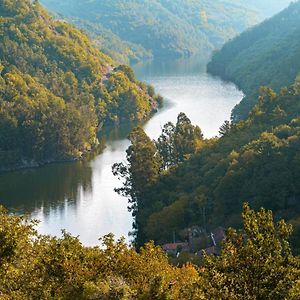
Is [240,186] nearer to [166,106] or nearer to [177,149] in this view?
[177,149]

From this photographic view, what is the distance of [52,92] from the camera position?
132875mm

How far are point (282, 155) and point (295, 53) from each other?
3704 inches

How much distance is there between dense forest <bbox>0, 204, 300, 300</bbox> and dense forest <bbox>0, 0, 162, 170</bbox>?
73919 mm

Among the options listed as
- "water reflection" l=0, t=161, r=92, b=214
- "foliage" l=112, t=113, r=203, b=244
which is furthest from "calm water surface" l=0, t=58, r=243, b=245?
"foliage" l=112, t=113, r=203, b=244

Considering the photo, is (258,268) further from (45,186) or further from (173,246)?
(45,186)

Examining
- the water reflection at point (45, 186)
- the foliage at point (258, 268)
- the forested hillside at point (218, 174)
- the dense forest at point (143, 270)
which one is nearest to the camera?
the foliage at point (258, 268)

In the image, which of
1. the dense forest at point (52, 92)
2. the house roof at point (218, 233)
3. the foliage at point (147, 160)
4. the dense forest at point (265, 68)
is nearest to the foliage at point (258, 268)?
the house roof at point (218, 233)

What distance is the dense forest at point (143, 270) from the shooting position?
55.7 ft

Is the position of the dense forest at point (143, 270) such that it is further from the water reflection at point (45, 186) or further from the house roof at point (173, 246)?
the water reflection at point (45, 186)

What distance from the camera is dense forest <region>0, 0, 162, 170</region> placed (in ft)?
349

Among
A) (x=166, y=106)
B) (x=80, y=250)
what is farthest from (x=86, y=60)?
(x=80, y=250)

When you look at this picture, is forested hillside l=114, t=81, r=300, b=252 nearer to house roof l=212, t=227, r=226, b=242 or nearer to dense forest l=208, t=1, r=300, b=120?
house roof l=212, t=227, r=226, b=242

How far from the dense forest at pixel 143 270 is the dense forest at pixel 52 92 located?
73.9 meters

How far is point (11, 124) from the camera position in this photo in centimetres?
10744
